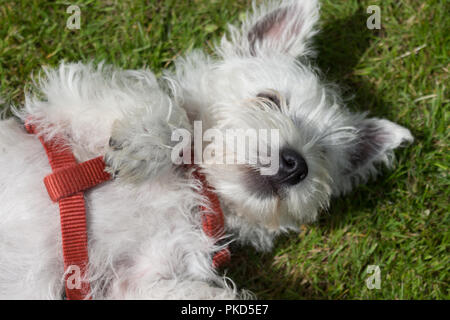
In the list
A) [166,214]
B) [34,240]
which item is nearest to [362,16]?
[166,214]

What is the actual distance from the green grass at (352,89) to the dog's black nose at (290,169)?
1.38 m

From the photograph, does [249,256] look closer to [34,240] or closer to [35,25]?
[34,240]

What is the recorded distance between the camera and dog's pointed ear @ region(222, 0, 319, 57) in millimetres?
3150

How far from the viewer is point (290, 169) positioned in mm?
2537

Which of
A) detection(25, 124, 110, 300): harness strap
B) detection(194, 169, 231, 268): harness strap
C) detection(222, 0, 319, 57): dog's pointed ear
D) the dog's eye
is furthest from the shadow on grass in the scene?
detection(25, 124, 110, 300): harness strap

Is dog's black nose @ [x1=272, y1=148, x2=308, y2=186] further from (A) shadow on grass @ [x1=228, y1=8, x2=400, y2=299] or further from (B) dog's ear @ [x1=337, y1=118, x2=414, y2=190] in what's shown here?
(A) shadow on grass @ [x1=228, y1=8, x2=400, y2=299]

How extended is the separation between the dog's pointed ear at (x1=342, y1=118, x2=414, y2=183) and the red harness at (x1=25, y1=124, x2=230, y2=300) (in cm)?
198

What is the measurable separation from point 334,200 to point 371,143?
778mm

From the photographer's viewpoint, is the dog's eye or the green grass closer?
the dog's eye

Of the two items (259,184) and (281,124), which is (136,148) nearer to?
(259,184)

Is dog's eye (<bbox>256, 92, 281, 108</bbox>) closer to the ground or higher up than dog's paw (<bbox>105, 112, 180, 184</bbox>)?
higher up

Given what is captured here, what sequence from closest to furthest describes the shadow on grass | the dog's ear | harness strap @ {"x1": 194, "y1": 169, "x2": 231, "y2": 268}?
harness strap @ {"x1": 194, "y1": 169, "x2": 231, "y2": 268}
the dog's ear
the shadow on grass

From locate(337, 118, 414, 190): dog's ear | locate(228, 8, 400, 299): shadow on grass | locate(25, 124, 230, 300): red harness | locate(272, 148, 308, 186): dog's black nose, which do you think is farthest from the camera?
locate(228, 8, 400, 299): shadow on grass

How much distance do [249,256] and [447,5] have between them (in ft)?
10.4
